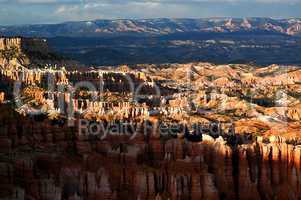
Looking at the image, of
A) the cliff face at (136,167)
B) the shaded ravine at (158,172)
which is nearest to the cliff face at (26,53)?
the cliff face at (136,167)

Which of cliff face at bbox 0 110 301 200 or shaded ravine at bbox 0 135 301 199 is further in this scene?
cliff face at bbox 0 110 301 200

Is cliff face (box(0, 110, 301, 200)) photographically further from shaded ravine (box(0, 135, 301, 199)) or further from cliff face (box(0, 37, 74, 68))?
cliff face (box(0, 37, 74, 68))

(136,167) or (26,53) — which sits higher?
(26,53)

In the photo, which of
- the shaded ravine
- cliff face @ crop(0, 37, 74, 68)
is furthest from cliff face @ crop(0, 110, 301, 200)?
cliff face @ crop(0, 37, 74, 68)

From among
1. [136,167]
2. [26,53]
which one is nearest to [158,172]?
[136,167]

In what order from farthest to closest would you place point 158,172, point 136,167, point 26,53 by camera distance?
point 26,53 → point 136,167 → point 158,172

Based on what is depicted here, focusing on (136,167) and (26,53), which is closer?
(136,167)

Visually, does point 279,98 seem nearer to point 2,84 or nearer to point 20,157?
point 2,84

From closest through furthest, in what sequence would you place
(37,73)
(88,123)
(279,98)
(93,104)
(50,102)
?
(88,123), (50,102), (93,104), (37,73), (279,98)

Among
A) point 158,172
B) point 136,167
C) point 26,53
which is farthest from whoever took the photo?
point 26,53

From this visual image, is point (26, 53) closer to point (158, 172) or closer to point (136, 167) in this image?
point (136, 167)

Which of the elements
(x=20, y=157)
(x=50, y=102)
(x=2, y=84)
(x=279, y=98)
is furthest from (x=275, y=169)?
(x=279, y=98)
